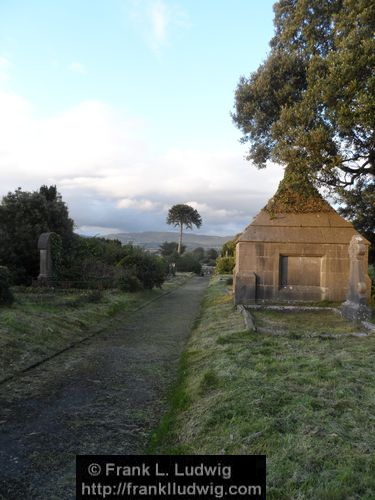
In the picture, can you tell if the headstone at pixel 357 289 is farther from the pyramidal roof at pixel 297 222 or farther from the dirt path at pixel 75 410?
the dirt path at pixel 75 410

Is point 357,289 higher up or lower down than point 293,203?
lower down

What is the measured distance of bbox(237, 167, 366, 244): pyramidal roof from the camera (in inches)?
575

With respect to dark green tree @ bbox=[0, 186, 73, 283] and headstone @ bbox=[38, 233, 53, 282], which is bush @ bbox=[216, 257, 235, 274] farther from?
headstone @ bbox=[38, 233, 53, 282]

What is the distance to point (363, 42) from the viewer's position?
11672 millimetres

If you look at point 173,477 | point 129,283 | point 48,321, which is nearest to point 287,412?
point 173,477

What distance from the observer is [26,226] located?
70.9 ft

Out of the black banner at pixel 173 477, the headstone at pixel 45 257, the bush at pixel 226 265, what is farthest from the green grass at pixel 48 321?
the bush at pixel 226 265

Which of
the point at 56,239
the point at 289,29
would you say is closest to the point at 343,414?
the point at 289,29

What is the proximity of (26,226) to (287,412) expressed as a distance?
64.6 ft

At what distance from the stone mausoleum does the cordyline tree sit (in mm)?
49625

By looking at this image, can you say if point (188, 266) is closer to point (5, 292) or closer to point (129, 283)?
point (129, 283)

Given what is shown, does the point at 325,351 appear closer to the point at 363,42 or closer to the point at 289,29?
the point at 363,42

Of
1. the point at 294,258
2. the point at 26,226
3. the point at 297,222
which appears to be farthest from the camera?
the point at 26,226

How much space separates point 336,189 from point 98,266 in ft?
39.3
